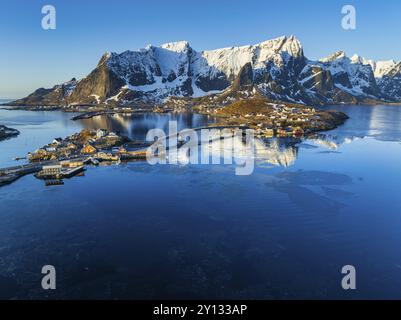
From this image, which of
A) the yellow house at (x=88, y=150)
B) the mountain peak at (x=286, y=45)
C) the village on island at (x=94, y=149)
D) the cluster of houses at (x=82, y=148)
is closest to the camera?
the village on island at (x=94, y=149)

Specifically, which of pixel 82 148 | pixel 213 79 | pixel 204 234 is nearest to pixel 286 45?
pixel 213 79

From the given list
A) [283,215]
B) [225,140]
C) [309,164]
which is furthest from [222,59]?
[283,215]

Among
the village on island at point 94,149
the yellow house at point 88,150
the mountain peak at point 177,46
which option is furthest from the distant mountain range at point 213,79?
the yellow house at point 88,150

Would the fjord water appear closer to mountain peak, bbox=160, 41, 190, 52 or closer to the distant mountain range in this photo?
the distant mountain range

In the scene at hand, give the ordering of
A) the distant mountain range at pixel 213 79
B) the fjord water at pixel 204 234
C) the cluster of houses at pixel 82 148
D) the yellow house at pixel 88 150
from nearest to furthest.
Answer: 1. the fjord water at pixel 204 234
2. the cluster of houses at pixel 82 148
3. the yellow house at pixel 88 150
4. the distant mountain range at pixel 213 79

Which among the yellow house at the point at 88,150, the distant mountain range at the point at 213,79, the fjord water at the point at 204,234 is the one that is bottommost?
the fjord water at the point at 204,234

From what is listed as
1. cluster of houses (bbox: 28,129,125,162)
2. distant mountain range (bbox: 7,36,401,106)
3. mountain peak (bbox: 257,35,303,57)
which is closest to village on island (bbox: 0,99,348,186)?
cluster of houses (bbox: 28,129,125,162)

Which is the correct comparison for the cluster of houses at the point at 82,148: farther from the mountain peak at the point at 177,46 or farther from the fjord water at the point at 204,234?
the mountain peak at the point at 177,46

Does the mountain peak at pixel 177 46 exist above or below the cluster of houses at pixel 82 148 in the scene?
above
